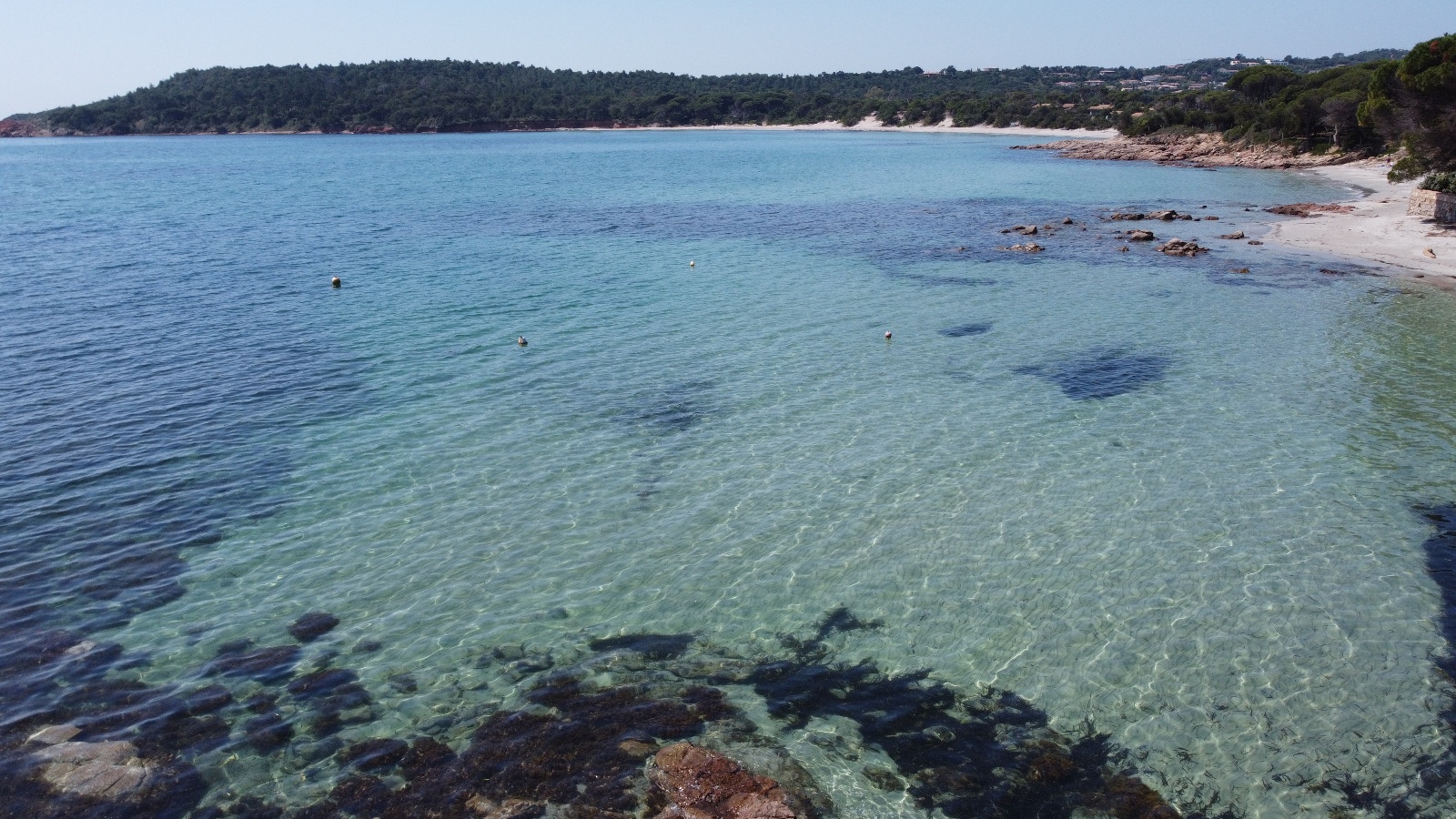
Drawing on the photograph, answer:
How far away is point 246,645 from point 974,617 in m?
11.2

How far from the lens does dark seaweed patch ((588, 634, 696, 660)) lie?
13367 millimetres

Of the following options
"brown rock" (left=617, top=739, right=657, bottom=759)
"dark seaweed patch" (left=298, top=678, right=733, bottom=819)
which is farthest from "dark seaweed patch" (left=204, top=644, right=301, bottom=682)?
"brown rock" (left=617, top=739, right=657, bottom=759)

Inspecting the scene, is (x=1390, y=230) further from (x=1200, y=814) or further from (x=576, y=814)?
(x=576, y=814)

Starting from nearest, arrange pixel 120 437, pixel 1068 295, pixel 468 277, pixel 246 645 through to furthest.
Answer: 1. pixel 246 645
2. pixel 120 437
3. pixel 1068 295
4. pixel 468 277

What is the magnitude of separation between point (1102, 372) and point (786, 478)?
1173 cm

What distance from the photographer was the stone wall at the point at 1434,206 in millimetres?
43100

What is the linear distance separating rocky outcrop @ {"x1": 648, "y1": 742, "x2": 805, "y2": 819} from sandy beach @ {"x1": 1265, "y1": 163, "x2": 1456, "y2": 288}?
36663 mm

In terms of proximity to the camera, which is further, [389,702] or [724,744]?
[389,702]

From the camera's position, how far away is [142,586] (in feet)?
48.6

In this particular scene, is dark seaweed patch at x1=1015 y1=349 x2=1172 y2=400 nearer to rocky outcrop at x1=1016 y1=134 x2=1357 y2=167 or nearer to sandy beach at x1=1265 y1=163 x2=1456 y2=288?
sandy beach at x1=1265 y1=163 x2=1456 y2=288

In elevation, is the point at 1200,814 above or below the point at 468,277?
below

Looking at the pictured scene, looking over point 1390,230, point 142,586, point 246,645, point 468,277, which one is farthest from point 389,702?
point 1390,230

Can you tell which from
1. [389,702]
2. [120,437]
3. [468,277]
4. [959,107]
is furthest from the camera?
[959,107]

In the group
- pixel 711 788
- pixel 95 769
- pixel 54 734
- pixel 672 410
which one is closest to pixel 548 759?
pixel 711 788
